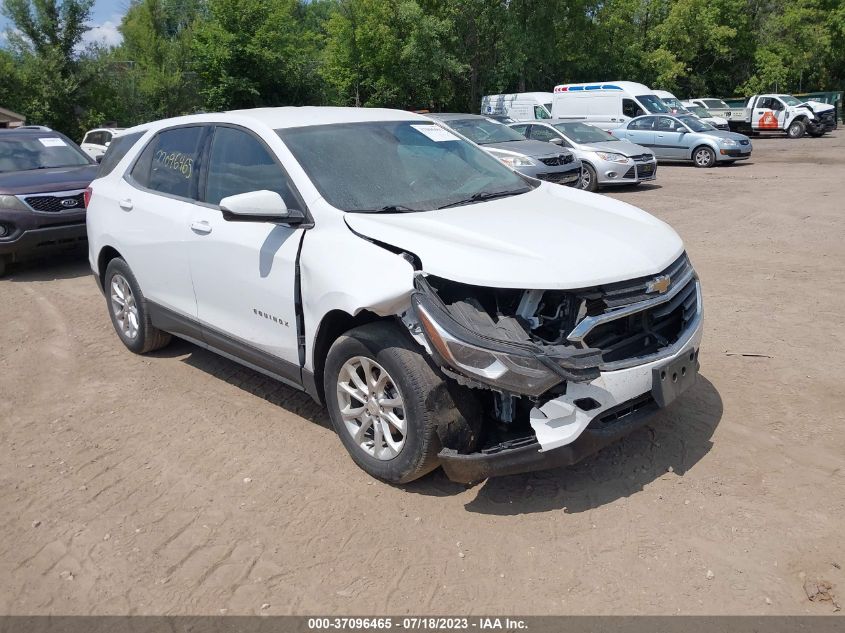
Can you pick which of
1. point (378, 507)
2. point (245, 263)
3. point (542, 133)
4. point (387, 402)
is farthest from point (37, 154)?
point (542, 133)

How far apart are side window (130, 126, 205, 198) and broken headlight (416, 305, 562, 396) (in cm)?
244

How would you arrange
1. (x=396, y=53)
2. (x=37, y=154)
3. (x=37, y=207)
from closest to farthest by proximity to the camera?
(x=37, y=207)
(x=37, y=154)
(x=396, y=53)

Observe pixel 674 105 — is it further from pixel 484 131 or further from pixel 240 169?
pixel 240 169

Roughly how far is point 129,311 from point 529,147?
412 inches

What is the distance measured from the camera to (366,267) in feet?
12.1

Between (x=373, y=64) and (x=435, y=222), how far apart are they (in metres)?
37.0

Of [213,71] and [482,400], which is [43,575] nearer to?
[482,400]

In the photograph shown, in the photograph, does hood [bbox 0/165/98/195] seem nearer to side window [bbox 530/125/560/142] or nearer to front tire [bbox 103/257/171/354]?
front tire [bbox 103/257/171/354]

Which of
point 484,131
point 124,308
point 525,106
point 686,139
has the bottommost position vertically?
point 686,139

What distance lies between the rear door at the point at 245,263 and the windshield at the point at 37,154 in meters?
6.23

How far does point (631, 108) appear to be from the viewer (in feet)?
81.6

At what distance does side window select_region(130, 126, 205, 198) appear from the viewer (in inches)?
196

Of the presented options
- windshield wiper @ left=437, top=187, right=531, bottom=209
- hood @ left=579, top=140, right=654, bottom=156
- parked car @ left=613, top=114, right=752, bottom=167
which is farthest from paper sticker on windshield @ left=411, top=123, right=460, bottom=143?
parked car @ left=613, top=114, right=752, bottom=167

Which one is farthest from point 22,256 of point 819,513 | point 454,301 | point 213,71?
point 213,71
